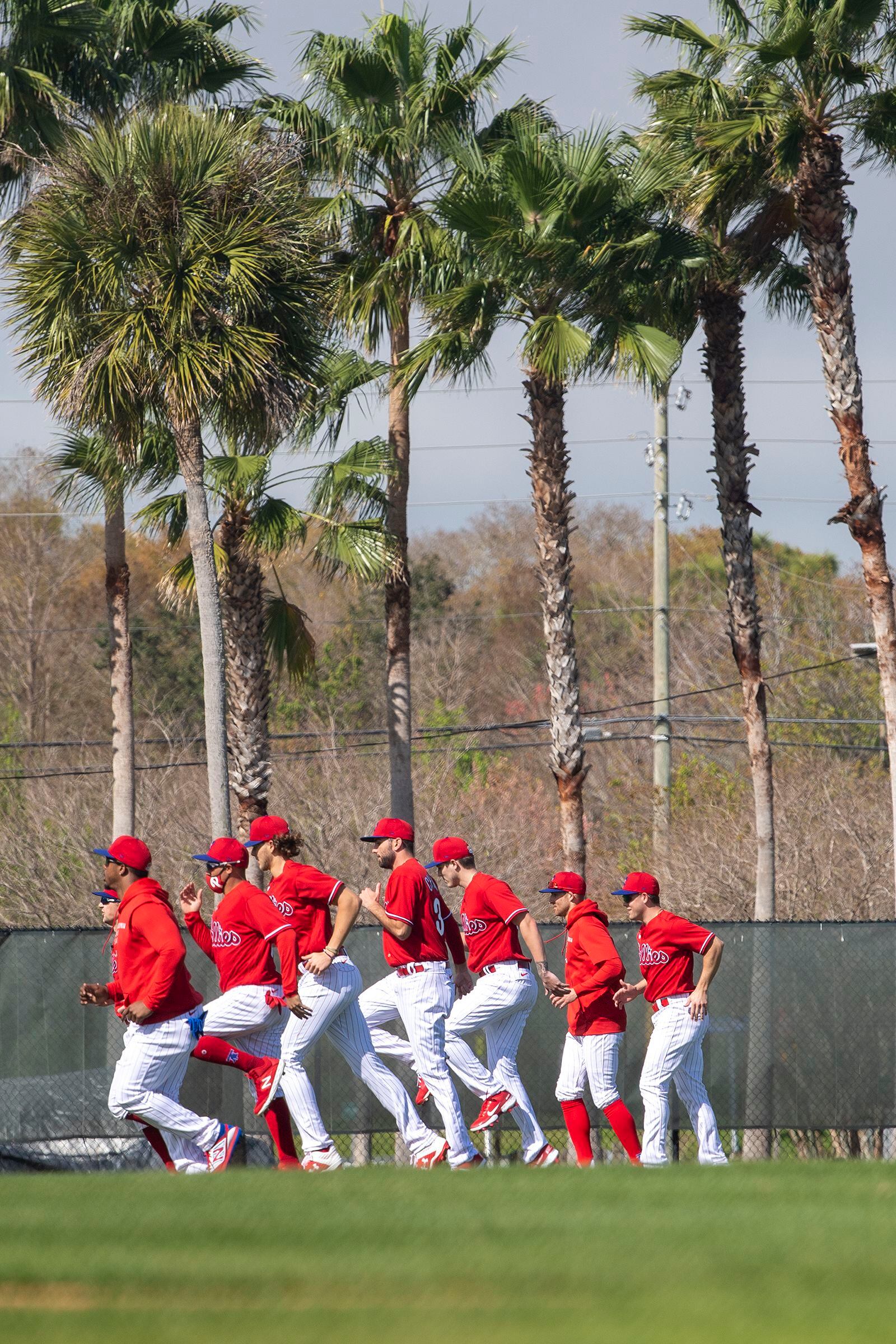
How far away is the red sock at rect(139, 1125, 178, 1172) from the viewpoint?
9852 mm

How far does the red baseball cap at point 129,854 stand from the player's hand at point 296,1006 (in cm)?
122

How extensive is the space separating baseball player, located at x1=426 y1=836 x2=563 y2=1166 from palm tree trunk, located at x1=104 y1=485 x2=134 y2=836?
426 inches

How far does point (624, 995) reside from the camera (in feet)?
36.0

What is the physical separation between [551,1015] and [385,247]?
10550 millimetres

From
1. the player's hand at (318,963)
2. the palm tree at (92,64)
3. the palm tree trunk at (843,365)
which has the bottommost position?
the player's hand at (318,963)

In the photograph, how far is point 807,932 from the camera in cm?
1348

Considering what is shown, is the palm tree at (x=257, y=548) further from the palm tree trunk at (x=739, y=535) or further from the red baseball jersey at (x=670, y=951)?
the red baseball jersey at (x=670, y=951)

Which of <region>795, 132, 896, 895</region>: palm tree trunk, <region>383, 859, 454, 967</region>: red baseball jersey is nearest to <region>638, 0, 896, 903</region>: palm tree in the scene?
<region>795, 132, 896, 895</region>: palm tree trunk

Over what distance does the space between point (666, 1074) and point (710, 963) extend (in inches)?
32.5

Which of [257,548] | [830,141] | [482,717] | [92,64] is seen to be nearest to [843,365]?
[830,141]

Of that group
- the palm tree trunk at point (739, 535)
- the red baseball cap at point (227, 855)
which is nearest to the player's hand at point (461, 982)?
the red baseball cap at point (227, 855)

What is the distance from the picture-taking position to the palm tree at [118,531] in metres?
19.5

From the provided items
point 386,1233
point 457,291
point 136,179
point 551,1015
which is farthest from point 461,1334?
point 457,291

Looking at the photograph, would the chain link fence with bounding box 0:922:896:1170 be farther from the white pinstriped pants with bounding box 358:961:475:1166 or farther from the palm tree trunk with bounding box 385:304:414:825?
the palm tree trunk with bounding box 385:304:414:825
